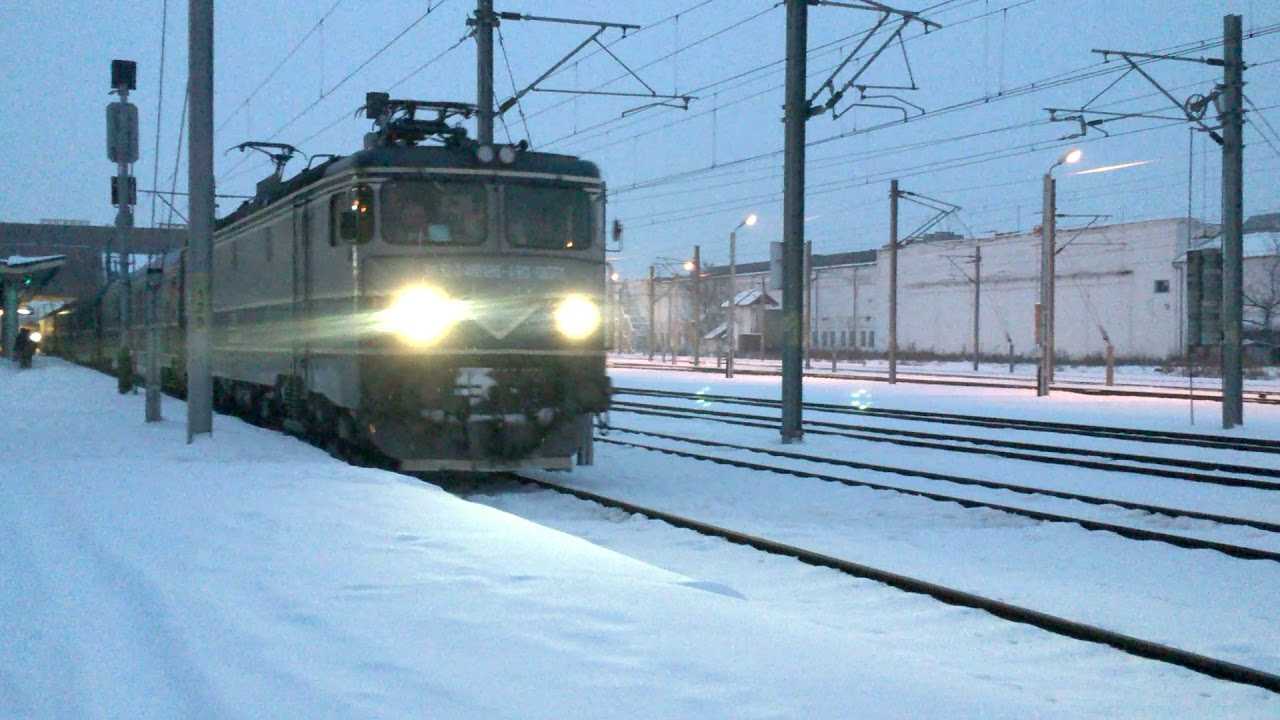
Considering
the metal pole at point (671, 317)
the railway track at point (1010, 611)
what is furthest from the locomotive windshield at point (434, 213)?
the metal pole at point (671, 317)

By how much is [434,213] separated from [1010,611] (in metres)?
7.34

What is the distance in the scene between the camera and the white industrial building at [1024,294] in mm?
56219

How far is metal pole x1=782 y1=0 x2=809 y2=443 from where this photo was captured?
18.3 m

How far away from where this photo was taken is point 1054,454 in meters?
17.1

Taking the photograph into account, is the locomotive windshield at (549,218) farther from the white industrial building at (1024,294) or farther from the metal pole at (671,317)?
the metal pole at (671,317)

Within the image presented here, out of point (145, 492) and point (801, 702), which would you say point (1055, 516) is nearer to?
point (801, 702)

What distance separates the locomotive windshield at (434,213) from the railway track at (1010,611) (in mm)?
3663

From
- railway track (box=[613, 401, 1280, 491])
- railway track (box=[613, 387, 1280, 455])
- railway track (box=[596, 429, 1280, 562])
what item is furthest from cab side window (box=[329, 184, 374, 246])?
railway track (box=[613, 401, 1280, 491])

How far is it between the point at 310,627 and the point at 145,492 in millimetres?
5193

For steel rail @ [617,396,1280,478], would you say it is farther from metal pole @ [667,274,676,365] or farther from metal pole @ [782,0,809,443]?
metal pole @ [667,274,676,365]

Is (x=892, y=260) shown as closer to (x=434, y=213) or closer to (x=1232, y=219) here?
(x=1232, y=219)

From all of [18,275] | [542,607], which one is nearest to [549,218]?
[542,607]

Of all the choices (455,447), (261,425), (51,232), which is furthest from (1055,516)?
(51,232)

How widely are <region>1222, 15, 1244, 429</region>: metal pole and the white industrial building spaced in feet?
81.9
